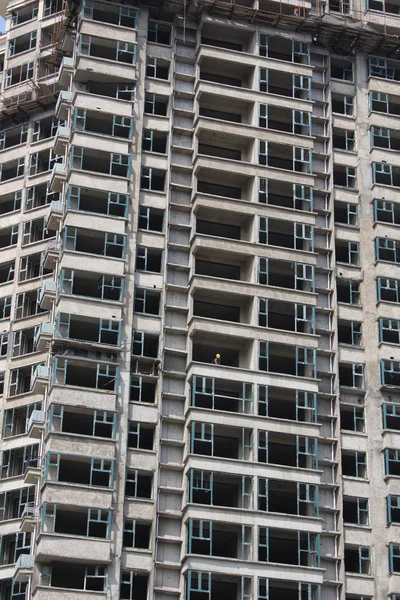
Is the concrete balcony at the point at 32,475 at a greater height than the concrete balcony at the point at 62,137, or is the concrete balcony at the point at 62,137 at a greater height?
the concrete balcony at the point at 62,137

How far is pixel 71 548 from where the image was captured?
68125 mm

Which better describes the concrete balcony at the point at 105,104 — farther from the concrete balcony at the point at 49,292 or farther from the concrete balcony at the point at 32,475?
the concrete balcony at the point at 32,475

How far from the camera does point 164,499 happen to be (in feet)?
234

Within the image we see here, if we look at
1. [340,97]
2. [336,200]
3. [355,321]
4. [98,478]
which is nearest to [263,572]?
[98,478]

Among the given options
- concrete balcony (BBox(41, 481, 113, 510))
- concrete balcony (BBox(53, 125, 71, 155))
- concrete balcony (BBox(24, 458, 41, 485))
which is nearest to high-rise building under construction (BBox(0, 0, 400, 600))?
concrete balcony (BBox(41, 481, 113, 510))

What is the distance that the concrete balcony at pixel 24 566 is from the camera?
69.6 metres

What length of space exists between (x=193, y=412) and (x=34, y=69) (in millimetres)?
32179

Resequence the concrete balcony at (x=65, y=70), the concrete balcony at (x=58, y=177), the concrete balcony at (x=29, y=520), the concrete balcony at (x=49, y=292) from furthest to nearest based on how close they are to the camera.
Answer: the concrete balcony at (x=65, y=70)
the concrete balcony at (x=58, y=177)
the concrete balcony at (x=49, y=292)
the concrete balcony at (x=29, y=520)

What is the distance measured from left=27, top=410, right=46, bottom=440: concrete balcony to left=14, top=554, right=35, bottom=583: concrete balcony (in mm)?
7608

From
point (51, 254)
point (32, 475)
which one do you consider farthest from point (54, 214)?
point (32, 475)

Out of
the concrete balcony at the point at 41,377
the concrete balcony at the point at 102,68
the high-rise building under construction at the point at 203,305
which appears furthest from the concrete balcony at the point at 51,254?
the concrete balcony at the point at 102,68

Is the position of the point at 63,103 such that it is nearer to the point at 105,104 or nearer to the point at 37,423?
the point at 105,104

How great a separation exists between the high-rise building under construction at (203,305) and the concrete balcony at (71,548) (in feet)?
0.79

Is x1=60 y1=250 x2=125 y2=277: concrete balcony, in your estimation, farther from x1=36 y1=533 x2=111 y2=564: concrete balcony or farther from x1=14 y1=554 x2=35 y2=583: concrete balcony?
x1=14 y1=554 x2=35 y2=583: concrete balcony
